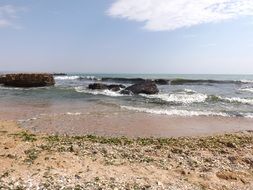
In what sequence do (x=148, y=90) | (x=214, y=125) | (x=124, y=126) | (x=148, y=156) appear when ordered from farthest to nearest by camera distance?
(x=148, y=90) < (x=214, y=125) < (x=124, y=126) < (x=148, y=156)

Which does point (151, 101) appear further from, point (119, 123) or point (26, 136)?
point (26, 136)

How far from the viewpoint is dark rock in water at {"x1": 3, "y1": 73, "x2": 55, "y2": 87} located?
50344mm

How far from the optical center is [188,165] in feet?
37.3

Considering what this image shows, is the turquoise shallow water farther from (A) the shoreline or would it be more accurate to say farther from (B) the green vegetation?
(A) the shoreline

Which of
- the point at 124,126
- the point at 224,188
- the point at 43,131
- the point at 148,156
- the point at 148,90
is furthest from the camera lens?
the point at 148,90

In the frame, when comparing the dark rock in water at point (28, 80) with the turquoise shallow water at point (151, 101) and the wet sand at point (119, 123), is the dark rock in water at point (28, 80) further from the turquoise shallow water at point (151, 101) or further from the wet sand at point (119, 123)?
the wet sand at point (119, 123)

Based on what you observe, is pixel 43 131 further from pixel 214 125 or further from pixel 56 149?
pixel 214 125

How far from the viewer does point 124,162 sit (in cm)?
1122

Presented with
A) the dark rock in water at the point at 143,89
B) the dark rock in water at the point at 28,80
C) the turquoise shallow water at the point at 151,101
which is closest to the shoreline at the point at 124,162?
the turquoise shallow water at the point at 151,101

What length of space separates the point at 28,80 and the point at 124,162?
41.8 m

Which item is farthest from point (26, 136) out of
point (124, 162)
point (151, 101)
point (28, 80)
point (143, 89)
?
point (28, 80)

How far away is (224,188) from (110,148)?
4.58 metres

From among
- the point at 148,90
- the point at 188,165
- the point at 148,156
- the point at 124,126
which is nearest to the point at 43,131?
the point at 124,126

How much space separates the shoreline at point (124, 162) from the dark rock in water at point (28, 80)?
3608 centimetres
